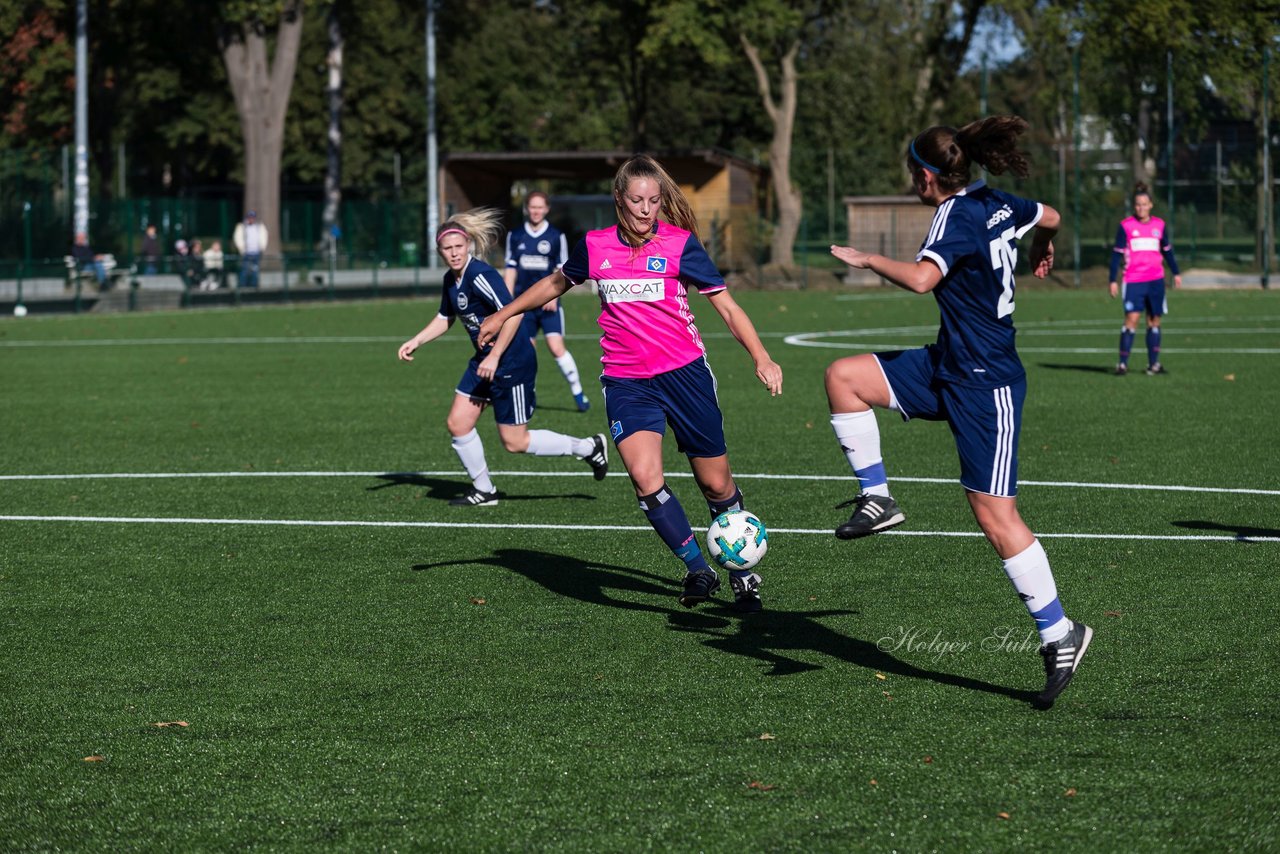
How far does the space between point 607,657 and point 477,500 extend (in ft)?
14.3

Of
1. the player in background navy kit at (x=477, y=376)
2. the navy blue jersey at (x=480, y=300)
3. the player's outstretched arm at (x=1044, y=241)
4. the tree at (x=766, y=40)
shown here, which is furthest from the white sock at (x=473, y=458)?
the tree at (x=766, y=40)

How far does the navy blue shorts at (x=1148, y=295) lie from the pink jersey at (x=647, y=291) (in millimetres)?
13587

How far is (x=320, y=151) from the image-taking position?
78938mm

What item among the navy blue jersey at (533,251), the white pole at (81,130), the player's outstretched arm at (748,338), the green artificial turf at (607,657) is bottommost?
the green artificial turf at (607,657)

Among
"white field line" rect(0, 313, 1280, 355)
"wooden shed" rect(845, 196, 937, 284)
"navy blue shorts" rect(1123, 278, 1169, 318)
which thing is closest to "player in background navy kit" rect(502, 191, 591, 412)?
"navy blue shorts" rect(1123, 278, 1169, 318)

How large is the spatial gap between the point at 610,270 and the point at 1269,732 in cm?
335

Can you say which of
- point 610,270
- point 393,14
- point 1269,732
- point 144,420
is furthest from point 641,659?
point 393,14

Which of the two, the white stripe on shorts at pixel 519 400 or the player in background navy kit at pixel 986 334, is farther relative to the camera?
the white stripe on shorts at pixel 519 400

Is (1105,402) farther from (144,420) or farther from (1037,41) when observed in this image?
(1037,41)

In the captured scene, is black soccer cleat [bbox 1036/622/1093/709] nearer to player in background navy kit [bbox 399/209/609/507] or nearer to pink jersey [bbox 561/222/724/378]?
pink jersey [bbox 561/222/724/378]

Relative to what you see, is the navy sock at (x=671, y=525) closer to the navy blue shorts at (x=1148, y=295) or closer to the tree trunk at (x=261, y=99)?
the navy blue shorts at (x=1148, y=295)

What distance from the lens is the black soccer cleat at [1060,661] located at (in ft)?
19.9

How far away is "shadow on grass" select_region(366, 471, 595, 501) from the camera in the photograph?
11.6 m

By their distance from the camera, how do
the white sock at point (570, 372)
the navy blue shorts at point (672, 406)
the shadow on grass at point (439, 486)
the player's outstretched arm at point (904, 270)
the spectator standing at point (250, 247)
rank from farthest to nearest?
the spectator standing at point (250, 247) → the white sock at point (570, 372) → the shadow on grass at point (439, 486) → the navy blue shorts at point (672, 406) → the player's outstretched arm at point (904, 270)
